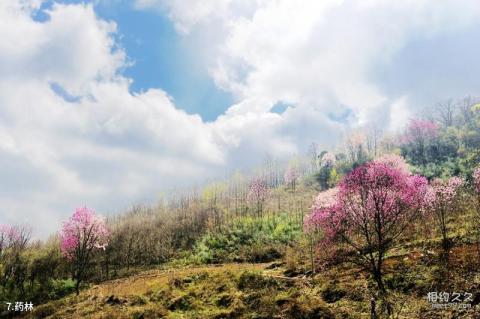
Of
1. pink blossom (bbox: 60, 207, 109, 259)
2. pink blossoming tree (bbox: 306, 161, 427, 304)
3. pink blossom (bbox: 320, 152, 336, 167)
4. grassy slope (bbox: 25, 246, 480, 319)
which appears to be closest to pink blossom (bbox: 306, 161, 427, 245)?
pink blossoming tree (bbox: 306, 161, 427, 304)

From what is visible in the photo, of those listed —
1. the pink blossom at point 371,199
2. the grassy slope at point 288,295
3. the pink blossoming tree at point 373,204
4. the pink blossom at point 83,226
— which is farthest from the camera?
the pink blossom at point 83,226

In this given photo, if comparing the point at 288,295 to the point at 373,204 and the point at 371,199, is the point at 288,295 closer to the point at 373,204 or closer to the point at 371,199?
the point at 373,204

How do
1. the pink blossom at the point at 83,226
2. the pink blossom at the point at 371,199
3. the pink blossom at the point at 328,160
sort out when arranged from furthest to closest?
the pink blossom at the point at 328,160 → the pink blossom at the point at 83,226 → the pink blossom at the point at 371,199

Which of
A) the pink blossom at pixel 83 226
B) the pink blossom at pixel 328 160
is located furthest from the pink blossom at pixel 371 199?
the pink blossom at pixel 328 160

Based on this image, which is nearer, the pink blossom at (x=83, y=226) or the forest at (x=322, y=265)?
the forest at (x=322, y=265)

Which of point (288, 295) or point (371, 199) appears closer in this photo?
point (371, 199)

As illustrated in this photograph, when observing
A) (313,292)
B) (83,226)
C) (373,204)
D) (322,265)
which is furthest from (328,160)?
(373,204)

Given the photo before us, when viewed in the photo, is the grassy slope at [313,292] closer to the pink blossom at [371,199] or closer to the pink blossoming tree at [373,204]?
the pink blossoming tree at [373,204]

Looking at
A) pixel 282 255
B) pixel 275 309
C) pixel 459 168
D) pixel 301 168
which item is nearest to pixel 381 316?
pixel 275 309

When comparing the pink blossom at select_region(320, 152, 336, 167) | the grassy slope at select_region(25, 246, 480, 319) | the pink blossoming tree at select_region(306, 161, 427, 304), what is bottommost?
the grassy slope at select_region(25, 246, 480, 319)

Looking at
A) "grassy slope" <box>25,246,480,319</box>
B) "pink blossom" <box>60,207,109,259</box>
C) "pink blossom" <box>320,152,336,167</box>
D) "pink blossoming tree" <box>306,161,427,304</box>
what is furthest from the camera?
"pink blossom" <box>320,152,336,167</box>

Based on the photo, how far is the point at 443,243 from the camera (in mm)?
24234

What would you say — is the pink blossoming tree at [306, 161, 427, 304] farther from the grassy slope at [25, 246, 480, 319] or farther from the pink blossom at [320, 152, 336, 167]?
the pink blossom at [320, 152, 336, 167]

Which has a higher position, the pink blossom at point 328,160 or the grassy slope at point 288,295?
the pink blossom at point 328,160
